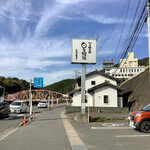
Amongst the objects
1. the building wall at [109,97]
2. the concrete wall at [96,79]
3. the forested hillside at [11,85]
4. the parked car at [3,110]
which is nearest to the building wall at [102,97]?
the building wall at [109,97]

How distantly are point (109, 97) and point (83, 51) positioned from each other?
11485 millimetres

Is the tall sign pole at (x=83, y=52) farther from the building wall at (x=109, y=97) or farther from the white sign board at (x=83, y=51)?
the building wall at (x=109, y=97)

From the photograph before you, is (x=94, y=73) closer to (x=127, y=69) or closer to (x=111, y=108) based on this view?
(x=111, y=108)

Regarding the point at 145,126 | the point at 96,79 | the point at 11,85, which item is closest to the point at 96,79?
the point at 96,79

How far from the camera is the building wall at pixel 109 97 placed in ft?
80.4

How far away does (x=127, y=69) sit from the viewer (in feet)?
338

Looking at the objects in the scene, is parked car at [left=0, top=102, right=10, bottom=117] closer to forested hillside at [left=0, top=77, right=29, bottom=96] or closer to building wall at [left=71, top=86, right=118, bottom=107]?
building wall at [left=71, top=86, right=118, bottom=107]

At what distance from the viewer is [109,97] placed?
80.6 ft

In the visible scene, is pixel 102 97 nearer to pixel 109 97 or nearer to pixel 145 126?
pixel 109 97

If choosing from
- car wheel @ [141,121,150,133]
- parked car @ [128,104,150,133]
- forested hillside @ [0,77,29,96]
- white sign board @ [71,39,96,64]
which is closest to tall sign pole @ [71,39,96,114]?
white sign board @ [71,39,96,64]

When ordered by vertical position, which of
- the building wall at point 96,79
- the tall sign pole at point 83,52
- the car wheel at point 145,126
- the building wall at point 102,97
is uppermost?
the tall sign pole at point 83,52

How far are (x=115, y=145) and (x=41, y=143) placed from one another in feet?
9.48

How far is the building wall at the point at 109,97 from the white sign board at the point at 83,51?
10.3 meters

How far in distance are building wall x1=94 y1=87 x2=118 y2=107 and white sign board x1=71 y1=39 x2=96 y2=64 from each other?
10300 millimetres
